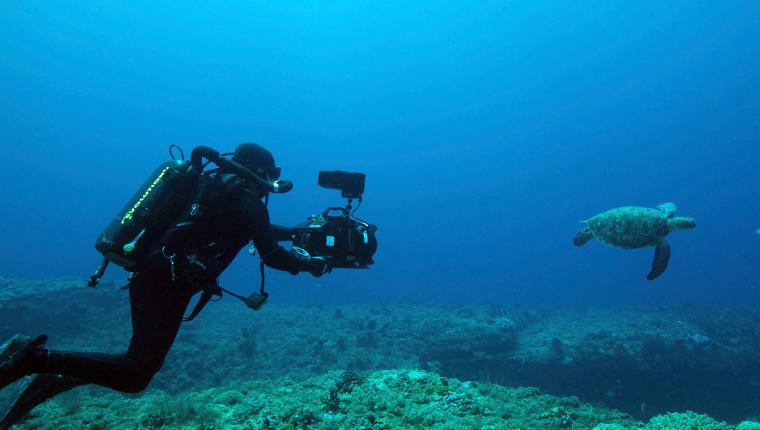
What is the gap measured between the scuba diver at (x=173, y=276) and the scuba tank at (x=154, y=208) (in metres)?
0.08

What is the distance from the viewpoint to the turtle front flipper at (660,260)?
28.8 feet

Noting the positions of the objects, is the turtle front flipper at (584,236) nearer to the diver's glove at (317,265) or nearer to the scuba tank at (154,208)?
the diver's glove at (317,265)

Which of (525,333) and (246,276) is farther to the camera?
(246,276)

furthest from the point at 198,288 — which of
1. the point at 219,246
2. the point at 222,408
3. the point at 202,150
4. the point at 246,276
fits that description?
the point at 246,276

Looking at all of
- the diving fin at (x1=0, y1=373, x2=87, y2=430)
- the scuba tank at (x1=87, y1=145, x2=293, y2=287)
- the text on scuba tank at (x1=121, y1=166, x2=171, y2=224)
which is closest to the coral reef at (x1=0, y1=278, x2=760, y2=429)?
the diving fin at (x1=0, y1=373, x2=87, y2=430)

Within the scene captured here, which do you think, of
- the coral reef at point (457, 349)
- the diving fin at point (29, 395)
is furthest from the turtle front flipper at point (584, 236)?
the diving fin at point (29, 395)

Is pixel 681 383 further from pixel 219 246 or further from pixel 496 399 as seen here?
pixel 219 246

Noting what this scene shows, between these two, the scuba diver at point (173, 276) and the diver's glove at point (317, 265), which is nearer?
the scuba diver at point (173, 276)

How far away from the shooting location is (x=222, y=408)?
5.57 meters

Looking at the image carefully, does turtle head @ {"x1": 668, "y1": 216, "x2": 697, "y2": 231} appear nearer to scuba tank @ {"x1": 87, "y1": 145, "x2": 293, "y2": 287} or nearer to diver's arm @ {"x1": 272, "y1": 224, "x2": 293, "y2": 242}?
diver's arm @ {"x1": 272, "y1": 224, "x2": 293, "y2": 242}

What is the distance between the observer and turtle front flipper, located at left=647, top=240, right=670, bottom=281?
877 centimetres

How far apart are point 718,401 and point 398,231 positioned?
161m

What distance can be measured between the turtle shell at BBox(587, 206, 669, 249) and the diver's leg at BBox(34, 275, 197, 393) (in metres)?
9.09

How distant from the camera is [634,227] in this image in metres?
9.05
